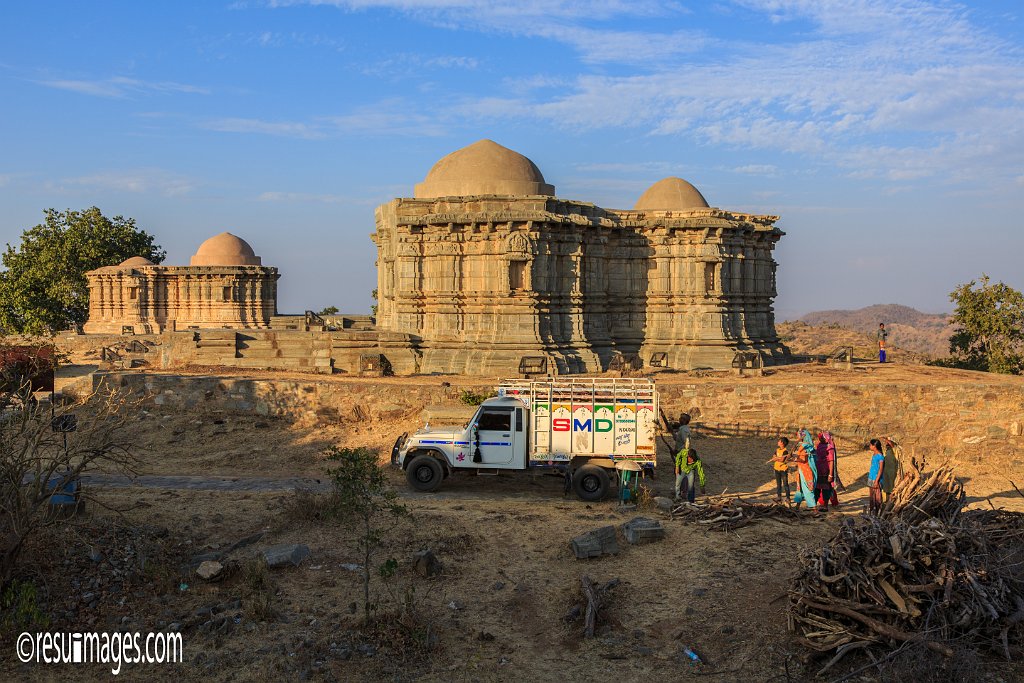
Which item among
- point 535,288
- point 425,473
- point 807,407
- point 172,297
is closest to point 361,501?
point 425,473

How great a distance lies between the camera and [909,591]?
9.52 meters

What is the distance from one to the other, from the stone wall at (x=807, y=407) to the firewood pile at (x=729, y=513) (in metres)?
8.51

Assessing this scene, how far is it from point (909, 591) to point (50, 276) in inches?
2130

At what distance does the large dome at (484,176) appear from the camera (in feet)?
94.1

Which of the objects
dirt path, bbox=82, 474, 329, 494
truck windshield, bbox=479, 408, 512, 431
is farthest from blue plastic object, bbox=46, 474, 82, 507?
truck windshield, bbox=479, 408, 512, 431

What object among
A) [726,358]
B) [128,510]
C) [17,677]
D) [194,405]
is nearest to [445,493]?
[128,510]

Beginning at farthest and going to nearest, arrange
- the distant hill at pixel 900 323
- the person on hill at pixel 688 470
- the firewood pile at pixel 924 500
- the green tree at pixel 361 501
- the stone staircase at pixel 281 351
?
the distant hill at pixel 900 323 < the stone staircase at pixel 281 351 < the person on hill at pixel 688 470 < the green tree at pixel 361 501 < the firewood pile at pixel 924 500

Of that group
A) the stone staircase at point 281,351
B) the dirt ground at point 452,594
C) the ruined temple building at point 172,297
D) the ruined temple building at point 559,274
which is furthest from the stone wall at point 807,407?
the ruined temple building at point 172,297

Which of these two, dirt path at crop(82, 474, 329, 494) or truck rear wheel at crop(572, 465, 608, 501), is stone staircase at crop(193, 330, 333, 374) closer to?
dirt path at crop(82, 474, 329, 494)

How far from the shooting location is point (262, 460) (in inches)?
790

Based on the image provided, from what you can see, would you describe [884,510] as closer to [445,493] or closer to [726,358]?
[445,493]

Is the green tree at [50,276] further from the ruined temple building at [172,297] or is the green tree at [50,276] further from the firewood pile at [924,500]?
the firewood pile at [924,500]

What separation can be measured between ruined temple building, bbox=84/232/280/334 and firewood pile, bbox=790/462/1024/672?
4206 cm

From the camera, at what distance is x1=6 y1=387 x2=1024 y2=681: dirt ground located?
Answer: 9680mm
